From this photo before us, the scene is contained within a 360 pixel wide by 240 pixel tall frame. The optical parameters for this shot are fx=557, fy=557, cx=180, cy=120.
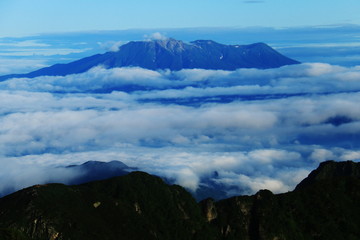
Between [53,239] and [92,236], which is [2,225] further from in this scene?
[92,236]

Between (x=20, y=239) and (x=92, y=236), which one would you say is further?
(x=92, y=236)

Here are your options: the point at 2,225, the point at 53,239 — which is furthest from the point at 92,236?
the point at 2,225

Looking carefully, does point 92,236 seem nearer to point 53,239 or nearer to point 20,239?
point 53,239

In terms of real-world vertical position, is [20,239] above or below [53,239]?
above

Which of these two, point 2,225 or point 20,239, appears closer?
point 20,239

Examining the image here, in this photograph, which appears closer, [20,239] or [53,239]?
[20,239]
